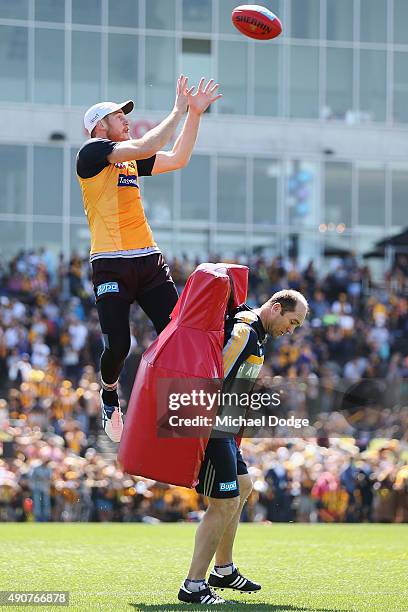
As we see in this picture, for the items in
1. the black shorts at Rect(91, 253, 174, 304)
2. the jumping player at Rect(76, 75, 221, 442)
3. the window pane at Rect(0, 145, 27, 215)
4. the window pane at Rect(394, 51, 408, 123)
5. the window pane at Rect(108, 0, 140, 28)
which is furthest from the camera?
the window pane at Rect(394, 51, 408, 123)

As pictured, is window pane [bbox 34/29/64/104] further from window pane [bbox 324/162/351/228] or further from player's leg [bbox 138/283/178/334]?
player's leg [bbox 138/283/178/334]

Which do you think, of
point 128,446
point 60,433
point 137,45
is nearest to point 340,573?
point 128,446

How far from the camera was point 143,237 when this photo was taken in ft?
27.4

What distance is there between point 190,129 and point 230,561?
2.83 m

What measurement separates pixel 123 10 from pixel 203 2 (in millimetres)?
2162

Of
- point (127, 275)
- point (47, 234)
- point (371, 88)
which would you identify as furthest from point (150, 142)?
point (371, 88)

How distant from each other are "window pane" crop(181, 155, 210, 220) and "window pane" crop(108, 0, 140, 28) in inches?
158

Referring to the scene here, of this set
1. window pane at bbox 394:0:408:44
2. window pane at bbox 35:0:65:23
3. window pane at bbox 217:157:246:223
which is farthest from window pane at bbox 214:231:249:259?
window pane at bbox 394:0:408:44

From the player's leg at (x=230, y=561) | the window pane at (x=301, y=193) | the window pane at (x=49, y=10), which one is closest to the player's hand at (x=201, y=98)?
the player's leg at (x=230, y=561)

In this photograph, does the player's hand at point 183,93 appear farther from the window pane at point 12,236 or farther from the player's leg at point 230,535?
the window pane at point 12,236

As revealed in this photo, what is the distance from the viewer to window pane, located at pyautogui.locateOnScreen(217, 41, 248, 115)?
110 feet

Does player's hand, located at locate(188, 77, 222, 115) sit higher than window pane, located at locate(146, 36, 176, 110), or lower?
lower

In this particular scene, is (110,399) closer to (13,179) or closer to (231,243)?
(13,179)

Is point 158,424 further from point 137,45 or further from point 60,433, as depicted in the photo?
point 137,45
